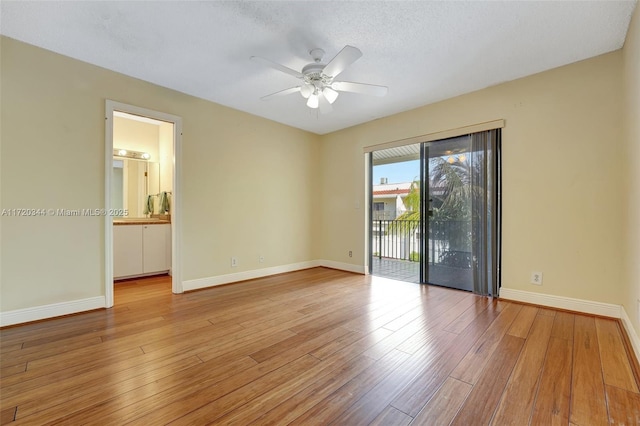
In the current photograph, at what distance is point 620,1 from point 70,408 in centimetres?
424

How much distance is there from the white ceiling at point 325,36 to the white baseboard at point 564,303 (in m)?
2.37

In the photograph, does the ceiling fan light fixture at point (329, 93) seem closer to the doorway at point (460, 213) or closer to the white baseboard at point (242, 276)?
the doorway at point (460, 213)

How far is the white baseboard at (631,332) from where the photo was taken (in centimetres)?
186

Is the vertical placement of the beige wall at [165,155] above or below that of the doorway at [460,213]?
above

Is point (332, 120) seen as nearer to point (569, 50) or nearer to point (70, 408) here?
point (569, 50)

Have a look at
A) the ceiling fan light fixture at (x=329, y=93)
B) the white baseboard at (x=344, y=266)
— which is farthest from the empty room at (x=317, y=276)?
the white baseboard at (x=344, y=266)

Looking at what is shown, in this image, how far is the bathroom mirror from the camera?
4531 millimetres

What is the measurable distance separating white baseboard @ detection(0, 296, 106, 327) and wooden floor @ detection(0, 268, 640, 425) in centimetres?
13

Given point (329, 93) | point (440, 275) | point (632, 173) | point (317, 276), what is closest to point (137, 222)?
point (317, 276)

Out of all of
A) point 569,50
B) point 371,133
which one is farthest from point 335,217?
point 569,50

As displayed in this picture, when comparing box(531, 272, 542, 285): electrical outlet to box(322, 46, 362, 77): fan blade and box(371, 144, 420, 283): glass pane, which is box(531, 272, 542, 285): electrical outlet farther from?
box(322, 46, 362, 77): fan blade

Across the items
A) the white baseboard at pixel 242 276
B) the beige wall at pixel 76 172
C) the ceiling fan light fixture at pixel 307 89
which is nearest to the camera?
the beige wall at pixel 76 172

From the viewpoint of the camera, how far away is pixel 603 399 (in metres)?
1.46

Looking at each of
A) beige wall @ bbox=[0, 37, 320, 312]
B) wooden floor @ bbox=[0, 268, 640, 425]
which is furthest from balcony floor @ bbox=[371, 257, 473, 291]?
beige wall @ bbox=[0, 37, 320, 312]
